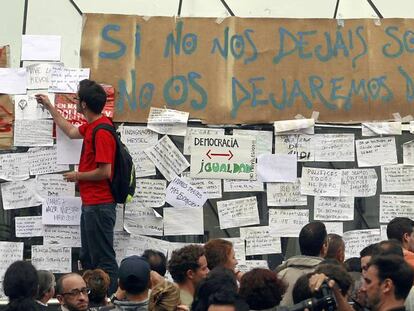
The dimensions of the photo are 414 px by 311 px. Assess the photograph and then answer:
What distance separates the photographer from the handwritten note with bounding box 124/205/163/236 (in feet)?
28.5

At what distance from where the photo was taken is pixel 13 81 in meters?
8.66

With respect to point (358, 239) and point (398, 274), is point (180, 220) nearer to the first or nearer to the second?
point (358, 239)

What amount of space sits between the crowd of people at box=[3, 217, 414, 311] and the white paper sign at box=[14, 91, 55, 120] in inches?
73.6

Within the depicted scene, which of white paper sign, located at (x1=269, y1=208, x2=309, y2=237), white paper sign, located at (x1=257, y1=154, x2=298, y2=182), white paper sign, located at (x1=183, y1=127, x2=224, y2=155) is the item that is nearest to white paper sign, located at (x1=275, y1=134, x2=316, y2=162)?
white paper sign, located at (x1=257, y1=154, x2=298, y2=182)

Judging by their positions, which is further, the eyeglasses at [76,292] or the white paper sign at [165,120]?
the white paper sign at [165,120]

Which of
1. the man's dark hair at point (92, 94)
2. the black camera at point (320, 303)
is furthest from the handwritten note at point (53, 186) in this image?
the black camera at point (320, 303)

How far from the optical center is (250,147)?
8.85 metres

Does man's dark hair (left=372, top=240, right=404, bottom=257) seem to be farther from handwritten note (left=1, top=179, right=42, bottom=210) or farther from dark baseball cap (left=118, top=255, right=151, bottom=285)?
handwritten note (left=1, top=179, right=42, bottom=210)

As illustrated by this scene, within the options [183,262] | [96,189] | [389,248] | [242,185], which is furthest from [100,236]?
[389,248]

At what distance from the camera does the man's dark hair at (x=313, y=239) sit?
7.20 metres

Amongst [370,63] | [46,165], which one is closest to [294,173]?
[370,63]

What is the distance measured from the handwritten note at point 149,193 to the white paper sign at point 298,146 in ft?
3.64

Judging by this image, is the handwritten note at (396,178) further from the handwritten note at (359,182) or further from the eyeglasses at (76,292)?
the eyeglasses at (76,292)

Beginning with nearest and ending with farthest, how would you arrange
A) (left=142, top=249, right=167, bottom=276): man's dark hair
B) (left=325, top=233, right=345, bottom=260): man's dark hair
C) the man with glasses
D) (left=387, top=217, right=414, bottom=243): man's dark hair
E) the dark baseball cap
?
the dark baseball cap < the man with glasses < (left=142, top=249, right=167, bottom=276): man's dark hair < (left=325, top=233, right=345, bottom=260): man's dark hair < (left=387, top=217, right=414, bottom=243): man's dark hair
